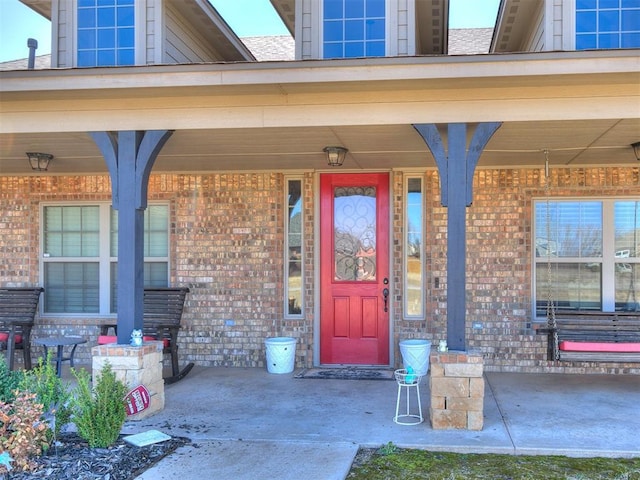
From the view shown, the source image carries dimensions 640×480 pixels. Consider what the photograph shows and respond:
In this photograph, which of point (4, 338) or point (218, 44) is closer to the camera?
point (4, 338)

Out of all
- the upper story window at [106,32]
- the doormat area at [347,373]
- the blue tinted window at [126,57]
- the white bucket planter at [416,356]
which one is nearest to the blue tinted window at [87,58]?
the upper story window at [106,32]

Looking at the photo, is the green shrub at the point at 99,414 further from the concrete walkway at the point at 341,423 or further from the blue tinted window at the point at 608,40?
the blue tinted window at the point at 608,40

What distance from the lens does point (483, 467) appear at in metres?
3.77

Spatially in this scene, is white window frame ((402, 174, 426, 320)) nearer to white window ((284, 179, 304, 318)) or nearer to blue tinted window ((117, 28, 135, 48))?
white window ((284, 179, 304, 318))

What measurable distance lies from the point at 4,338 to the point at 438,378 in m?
4.97

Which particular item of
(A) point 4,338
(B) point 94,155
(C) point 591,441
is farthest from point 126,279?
(C) point 591,441

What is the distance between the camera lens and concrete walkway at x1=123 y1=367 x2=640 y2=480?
153 inches

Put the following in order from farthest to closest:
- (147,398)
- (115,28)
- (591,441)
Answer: (115,28)
(147,398)
(591,441)

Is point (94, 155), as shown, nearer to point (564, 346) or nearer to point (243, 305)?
point (243, 305)

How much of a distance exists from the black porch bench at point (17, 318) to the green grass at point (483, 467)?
4.53 meters

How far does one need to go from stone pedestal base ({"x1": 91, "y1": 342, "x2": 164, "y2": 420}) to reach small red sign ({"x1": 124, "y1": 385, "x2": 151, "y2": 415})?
56 millimetres

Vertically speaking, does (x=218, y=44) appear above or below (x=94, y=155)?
above

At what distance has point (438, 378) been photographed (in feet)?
14.6

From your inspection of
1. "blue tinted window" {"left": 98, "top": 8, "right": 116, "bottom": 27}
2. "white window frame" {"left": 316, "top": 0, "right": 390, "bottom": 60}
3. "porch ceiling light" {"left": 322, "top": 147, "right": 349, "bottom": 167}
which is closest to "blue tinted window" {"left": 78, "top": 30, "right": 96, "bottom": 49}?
"blue tinted window" {"left": 98, "top": 8, "right": 116, "bottom": 27}
